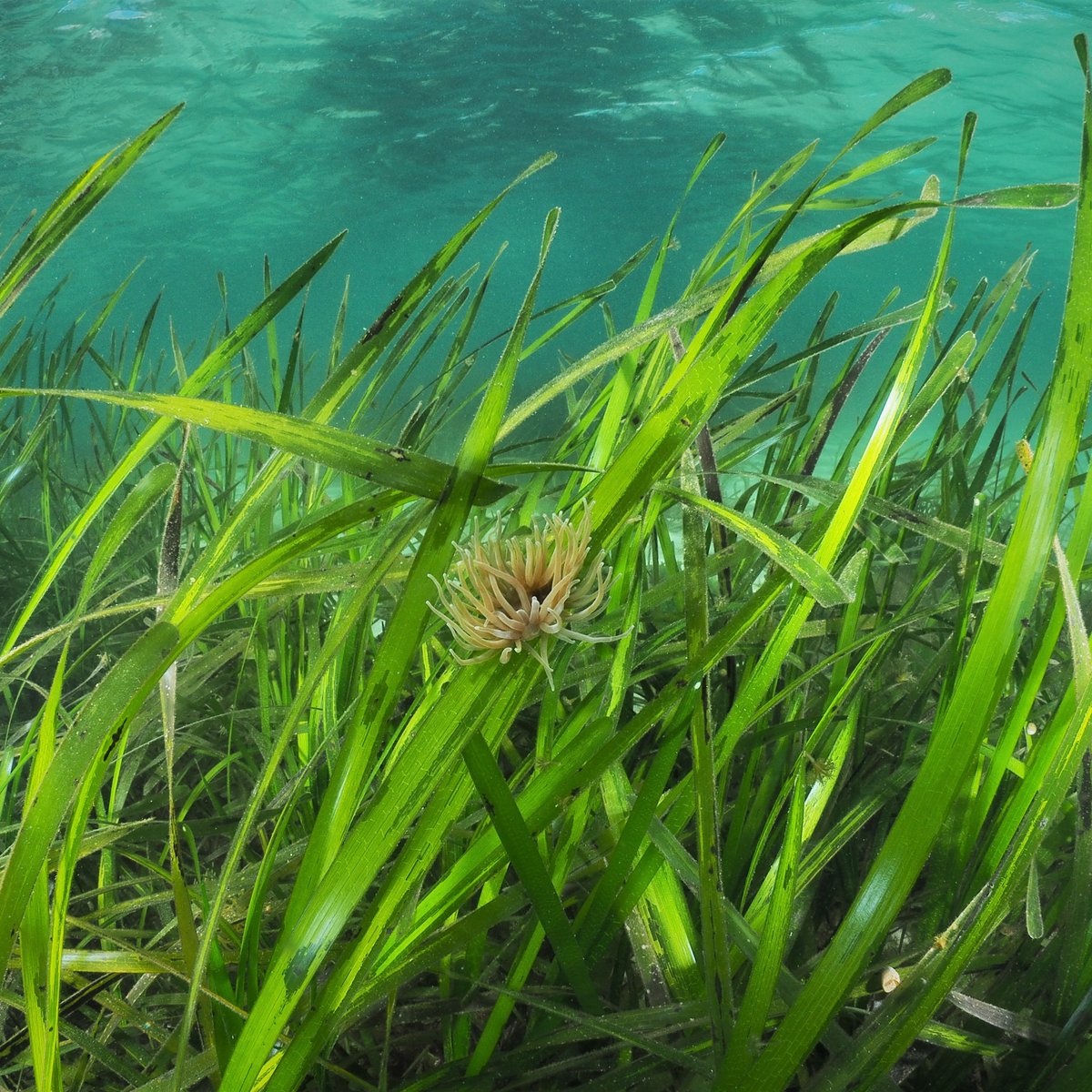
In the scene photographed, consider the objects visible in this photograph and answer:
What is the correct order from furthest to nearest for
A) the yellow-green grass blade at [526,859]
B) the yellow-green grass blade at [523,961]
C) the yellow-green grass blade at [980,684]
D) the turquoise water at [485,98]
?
the turquoise water at [485,98], the yellow-green grass blade at [523,961], the yellow-green grass blade at [526,859], the yellow-green grass blade at [980,684]

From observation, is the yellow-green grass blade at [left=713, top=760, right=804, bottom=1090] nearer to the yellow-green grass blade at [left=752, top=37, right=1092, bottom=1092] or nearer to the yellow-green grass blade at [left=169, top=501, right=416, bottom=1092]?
the yellow-green grass blade at [left=752, top=37, right=1092, bottom=1092]

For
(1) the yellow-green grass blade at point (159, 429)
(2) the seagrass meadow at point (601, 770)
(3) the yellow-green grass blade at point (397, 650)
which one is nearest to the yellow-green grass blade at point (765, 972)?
(2) the seagrass meadow at point (601, 770)

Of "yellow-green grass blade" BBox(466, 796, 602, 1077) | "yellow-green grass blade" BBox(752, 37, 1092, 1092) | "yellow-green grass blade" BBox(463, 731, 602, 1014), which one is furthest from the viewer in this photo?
"yellow-green grass blade" BBox(466, 796, 602, 1077)

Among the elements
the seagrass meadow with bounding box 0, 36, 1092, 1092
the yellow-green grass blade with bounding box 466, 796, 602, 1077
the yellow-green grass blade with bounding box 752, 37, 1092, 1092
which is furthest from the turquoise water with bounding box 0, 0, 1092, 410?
the yellow-green grass blade with bounding box 752, 37, 1092, 1092

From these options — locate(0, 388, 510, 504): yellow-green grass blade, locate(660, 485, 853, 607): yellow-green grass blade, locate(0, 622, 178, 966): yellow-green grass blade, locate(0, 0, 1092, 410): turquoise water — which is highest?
locate(0, 388, 510, 504): yellow-green grass blade

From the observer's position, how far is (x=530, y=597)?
0.46 metres

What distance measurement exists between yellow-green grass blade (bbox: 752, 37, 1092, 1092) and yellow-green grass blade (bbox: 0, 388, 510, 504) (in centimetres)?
24

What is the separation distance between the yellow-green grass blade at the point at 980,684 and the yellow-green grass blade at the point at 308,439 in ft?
0.80

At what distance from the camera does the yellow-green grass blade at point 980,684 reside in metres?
0.36

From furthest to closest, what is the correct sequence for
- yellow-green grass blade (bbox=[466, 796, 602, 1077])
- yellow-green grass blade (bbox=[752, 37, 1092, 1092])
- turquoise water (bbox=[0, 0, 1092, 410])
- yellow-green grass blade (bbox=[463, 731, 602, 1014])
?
turquoise water (bbox=[0, 0, 1092, 410]) < yellow-green grass blade (bbox=[466, 796, 602, 1077]) < yellow-green grass blade (bbox=[463, 731, 602, 1014]) < yellow-green grass blade (bbox=[752, 37, 1092, 1092])

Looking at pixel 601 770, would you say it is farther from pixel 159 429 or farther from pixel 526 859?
pixel 159 429

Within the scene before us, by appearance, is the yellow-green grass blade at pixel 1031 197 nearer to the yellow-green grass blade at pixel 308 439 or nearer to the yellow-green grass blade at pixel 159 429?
the yellow-green grass blade at pixel 308 439

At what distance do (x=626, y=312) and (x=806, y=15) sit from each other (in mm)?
22906

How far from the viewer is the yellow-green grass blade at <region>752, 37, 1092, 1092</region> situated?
36cm
